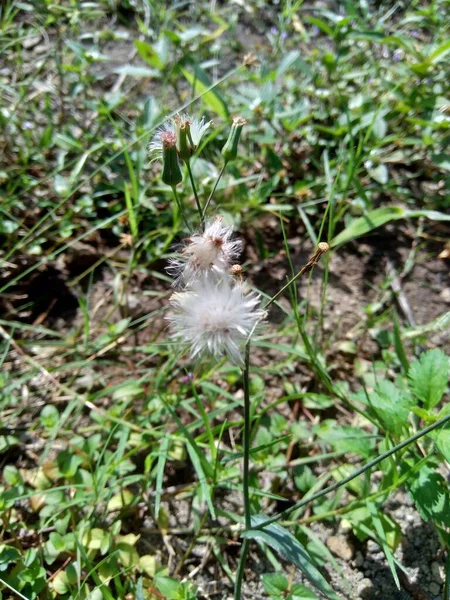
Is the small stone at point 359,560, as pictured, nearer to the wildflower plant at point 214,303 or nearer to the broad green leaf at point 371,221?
the wildflower plant at point 214,303

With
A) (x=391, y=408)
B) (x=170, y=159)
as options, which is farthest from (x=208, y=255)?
(x=391, y=408)

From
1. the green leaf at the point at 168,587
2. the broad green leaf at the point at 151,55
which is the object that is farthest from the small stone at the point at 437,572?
the broad green leaf at the point at 151,55

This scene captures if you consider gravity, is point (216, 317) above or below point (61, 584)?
above

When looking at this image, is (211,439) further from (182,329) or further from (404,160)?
(404,160)

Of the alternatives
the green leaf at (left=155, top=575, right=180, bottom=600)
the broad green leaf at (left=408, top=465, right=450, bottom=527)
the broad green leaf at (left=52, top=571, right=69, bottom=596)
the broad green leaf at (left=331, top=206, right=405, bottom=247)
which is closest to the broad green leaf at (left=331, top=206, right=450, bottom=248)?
the broad green leaf at (left=331, top=206, right=405, bottom=247)

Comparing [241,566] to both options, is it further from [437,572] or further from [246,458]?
[437,572]

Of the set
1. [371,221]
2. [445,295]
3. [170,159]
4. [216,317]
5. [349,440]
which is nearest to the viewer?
[216,317]

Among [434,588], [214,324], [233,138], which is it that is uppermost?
[233,138]
